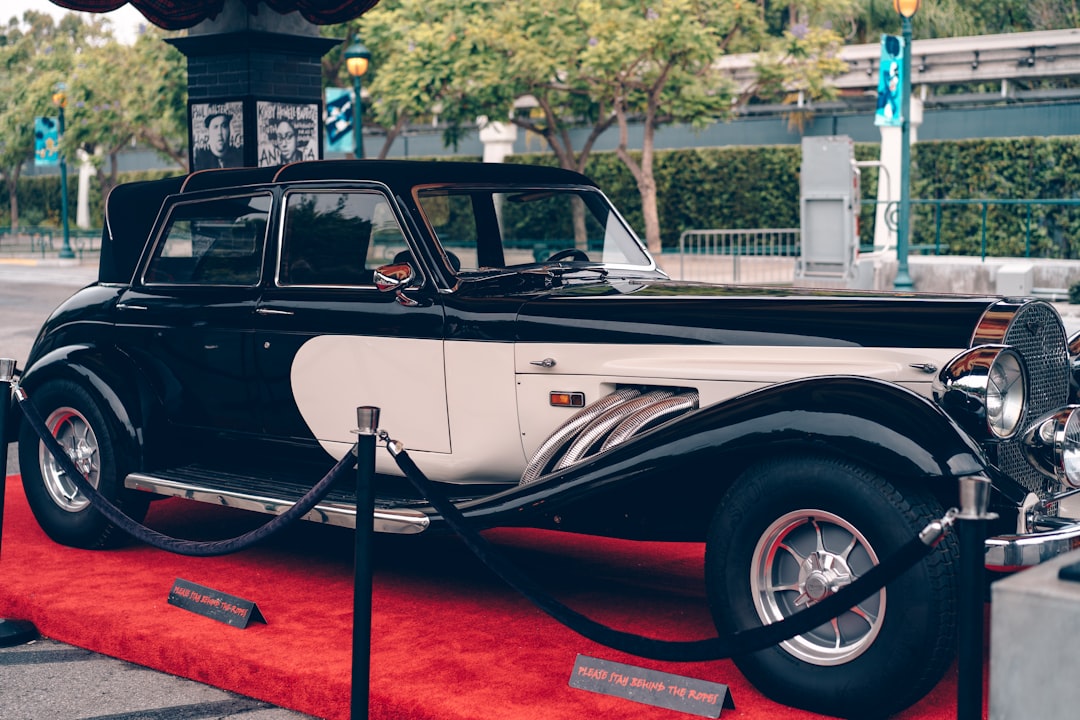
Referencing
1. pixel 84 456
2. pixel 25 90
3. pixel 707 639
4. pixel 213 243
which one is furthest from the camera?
pixel 25 90

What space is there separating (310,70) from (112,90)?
23956 millimetres

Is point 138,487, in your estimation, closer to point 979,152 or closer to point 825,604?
point 825,604

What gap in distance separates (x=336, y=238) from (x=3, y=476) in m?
1.88

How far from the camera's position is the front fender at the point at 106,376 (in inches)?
228

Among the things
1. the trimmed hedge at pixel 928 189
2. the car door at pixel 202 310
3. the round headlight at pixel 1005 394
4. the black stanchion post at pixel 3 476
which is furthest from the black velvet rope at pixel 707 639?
the trimmed hedge at pixel 928 189

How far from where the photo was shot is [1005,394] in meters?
4.14

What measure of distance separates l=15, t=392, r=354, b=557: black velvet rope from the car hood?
0.99 metres

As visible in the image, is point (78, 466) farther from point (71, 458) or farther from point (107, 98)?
point (107, 98)

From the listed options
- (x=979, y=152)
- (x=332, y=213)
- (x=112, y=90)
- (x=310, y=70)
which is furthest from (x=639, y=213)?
(x=332, y=213)

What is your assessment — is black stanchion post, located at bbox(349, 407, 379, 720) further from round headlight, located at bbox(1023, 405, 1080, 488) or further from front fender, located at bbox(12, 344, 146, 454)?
front fender, located at bbox(12, 344, 146, 454)

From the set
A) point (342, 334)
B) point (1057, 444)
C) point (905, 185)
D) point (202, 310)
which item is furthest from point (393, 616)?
point (905, 185)

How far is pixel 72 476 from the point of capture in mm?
5402

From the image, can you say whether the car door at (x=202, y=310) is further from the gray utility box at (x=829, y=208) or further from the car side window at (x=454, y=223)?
A: the gray utility box at (x=829, y=208)

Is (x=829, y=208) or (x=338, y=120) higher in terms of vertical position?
(x=338, y=120)
